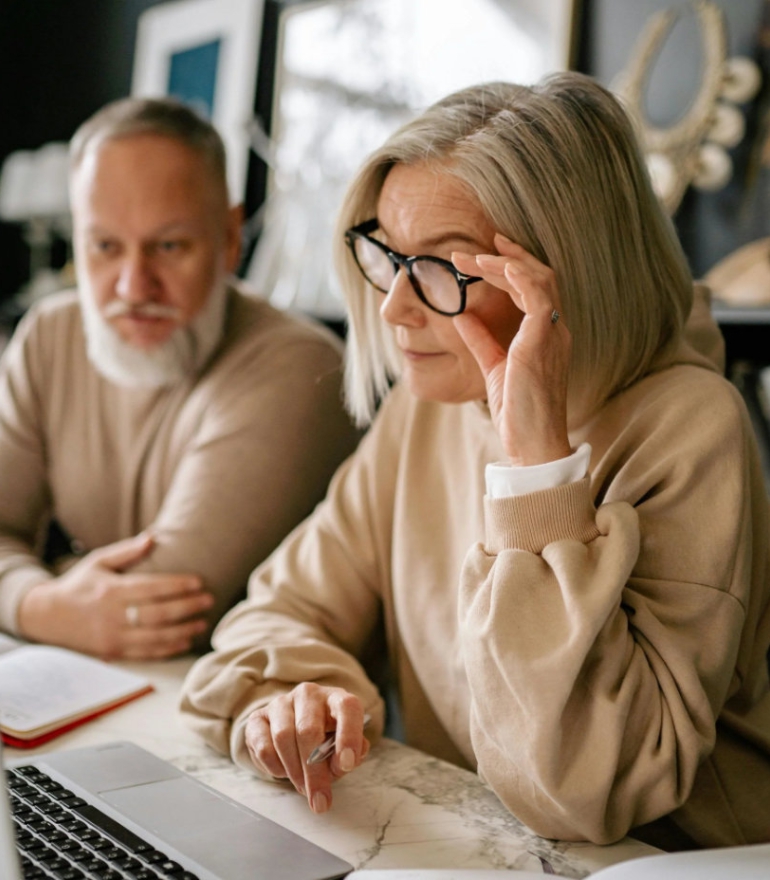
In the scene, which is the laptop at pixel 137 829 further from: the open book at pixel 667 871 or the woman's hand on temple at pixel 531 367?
the woman's hand on temple at pixel 531 367

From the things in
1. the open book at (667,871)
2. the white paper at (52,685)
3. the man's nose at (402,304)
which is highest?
the man's nose at (402,304)

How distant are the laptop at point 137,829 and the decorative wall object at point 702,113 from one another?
5.19ft

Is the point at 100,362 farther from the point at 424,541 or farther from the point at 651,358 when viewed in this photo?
the point at 651,358

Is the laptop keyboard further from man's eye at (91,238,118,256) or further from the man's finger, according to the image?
man's eye at (91,238,118,256)

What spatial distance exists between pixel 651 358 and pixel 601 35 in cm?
151

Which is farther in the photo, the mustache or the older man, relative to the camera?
the mustache

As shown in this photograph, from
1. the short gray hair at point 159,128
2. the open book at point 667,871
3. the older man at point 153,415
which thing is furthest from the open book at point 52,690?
the short gray hair at point 159,128

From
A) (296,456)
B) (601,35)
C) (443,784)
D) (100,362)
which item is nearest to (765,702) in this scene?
(443,784)

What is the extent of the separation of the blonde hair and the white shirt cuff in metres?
0.16

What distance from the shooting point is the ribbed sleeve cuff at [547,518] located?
3.19ft

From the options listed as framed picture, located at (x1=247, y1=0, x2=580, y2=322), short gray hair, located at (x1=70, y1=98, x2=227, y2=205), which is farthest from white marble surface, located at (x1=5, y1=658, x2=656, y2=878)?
framed picture, located at (x1=247, y1=0, x2=580, y2=322)

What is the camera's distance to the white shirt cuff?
3.25 feet

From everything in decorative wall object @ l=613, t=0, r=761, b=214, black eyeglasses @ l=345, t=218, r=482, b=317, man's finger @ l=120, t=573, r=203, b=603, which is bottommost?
man's finger @ l=120, t=573, r=203, b=603

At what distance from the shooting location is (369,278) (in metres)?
1.28
